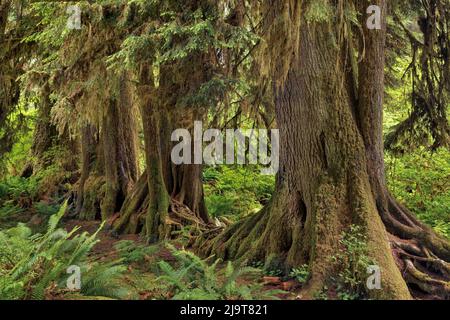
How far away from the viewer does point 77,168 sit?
1738 cm

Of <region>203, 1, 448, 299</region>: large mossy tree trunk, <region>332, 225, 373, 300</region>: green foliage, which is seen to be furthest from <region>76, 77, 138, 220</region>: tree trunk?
<region>332, 225, 373, 300</region>: green foliage

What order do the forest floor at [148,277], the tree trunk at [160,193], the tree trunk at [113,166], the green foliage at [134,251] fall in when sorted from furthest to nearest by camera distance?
the tree trunk at [113,166], the tree trunk at [160,193], the green foliage at [134,251], the forest floor at [148,277]

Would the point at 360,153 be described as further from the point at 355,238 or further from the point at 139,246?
the point at 139,246

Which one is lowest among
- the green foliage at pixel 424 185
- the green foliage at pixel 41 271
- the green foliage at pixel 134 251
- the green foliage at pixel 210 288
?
the green foliage at pixel 134 251

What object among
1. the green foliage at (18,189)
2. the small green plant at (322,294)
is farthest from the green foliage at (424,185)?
the green foliage at (18,189)

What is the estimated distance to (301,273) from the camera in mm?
6586

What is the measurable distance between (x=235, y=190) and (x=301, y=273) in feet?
31.7

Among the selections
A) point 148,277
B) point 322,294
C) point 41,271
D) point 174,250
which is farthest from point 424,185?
point 41,271

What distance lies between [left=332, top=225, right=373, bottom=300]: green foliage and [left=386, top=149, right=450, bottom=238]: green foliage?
19.3ft

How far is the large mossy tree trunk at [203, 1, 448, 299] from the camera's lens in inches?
262

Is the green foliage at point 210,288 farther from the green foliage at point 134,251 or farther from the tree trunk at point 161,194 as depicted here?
the tree trunk at point 161,194

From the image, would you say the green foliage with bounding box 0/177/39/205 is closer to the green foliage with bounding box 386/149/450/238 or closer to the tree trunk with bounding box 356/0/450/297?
the green foliage with bounding box 386/149/450/238

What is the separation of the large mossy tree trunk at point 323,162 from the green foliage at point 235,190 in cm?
664

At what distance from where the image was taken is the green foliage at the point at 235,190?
14.4m
